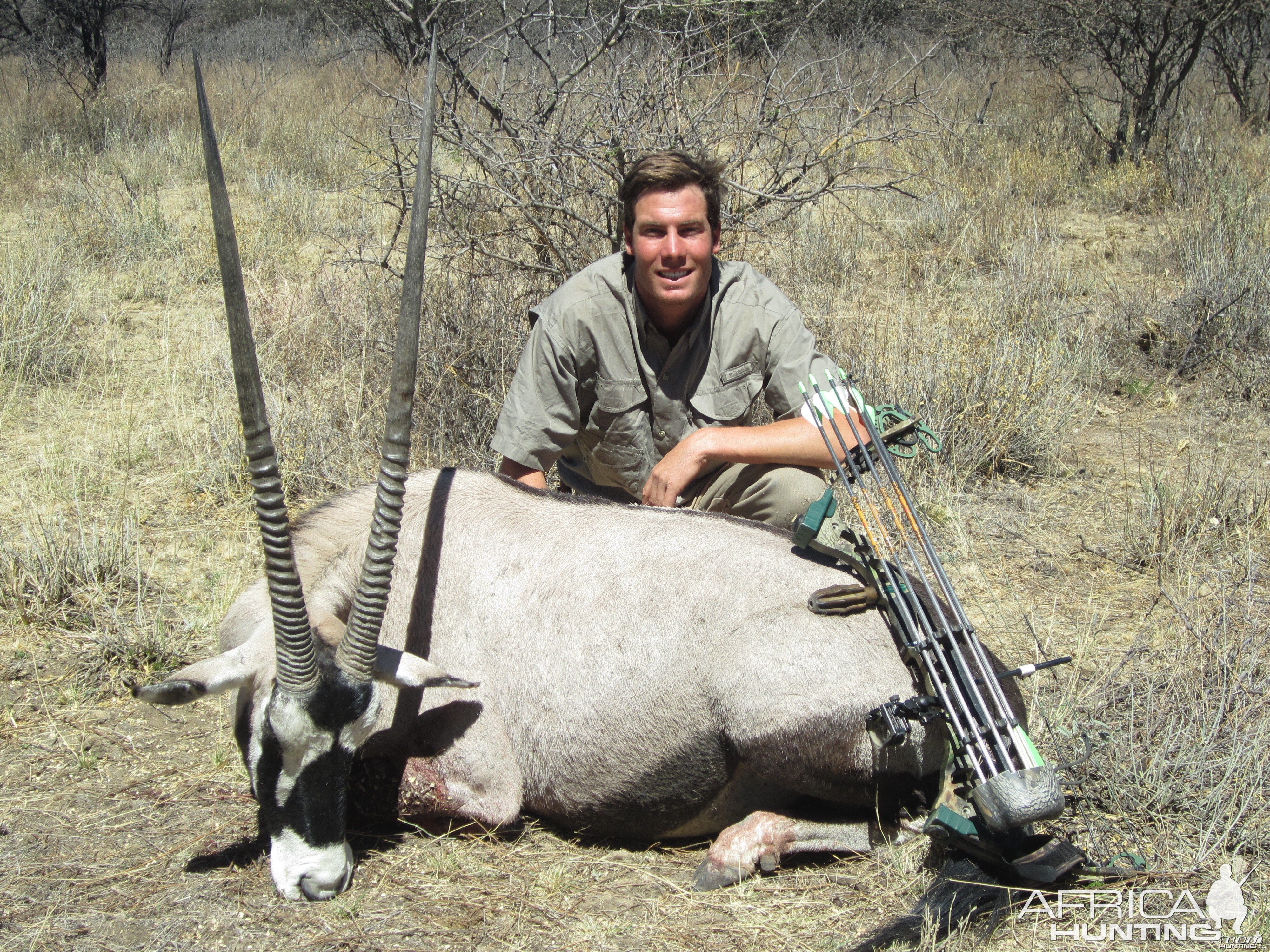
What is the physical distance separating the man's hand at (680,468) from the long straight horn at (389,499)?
111 centimetres

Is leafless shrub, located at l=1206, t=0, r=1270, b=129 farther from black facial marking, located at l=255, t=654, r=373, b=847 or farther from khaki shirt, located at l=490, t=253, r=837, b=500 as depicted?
black facial marking, located at l=255, t=654, r=373, b=847

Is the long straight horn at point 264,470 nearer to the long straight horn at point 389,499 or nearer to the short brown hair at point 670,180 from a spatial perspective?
the long straight horn at point 389,499

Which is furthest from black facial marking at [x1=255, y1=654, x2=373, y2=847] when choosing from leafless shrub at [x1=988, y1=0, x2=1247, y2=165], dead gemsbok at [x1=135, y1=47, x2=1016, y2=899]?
leafless shrub at [x1=988, y1=0, x2=1247, y2=165]

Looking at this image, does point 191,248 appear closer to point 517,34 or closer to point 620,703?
point 517,34

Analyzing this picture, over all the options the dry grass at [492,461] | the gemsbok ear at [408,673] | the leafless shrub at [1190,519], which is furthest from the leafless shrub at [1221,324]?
the gemsbok ear at [408,673]

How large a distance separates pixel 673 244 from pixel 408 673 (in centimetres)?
177

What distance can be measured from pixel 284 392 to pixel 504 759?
329cm

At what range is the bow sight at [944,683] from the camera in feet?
7.82

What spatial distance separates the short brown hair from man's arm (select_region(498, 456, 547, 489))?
0.95 meters

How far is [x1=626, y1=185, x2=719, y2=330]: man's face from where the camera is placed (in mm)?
3771

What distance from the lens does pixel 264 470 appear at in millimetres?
2486

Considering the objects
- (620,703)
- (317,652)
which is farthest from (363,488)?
(620,703)

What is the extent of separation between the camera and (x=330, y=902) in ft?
9.16

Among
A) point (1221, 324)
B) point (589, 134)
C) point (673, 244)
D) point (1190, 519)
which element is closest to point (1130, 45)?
point (1221, 324)
